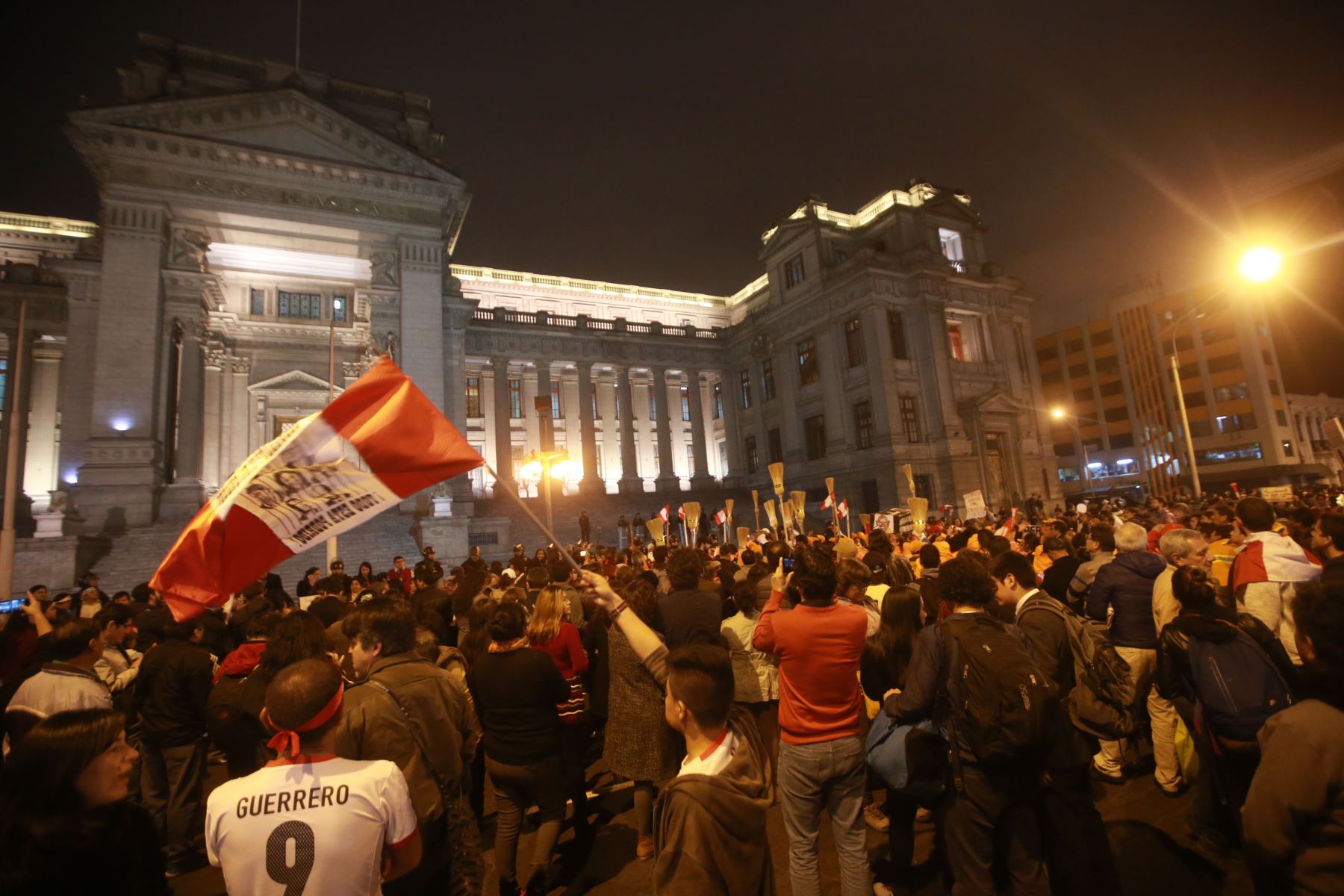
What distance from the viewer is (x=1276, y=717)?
7.83ft

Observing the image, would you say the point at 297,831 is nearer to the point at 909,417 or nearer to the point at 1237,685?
the point at 1237,685

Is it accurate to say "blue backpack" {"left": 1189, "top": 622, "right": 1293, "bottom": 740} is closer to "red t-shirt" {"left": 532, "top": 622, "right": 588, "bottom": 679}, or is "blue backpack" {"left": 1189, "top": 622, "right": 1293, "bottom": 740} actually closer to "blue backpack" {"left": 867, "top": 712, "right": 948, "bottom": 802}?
"blue backpack" {"left": 867, "top": 712, "right": 948, "bottom": 802}

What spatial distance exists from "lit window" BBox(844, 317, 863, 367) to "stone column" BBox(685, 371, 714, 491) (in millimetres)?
12298

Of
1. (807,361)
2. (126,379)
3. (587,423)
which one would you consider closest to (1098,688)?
(126,379)

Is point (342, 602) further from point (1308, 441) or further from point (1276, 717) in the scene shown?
point (1308, 441)

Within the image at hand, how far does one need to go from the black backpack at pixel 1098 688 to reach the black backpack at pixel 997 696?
34.7 inches

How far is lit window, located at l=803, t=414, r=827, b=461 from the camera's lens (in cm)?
3769

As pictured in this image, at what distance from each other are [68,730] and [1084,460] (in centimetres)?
7827

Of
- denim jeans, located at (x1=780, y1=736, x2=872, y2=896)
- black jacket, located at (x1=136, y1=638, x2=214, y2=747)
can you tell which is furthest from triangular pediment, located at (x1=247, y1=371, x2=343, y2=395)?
denim jeans, located at (x1=780, y1=736, x2=872, y2=896)

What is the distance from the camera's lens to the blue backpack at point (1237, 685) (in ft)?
11.5

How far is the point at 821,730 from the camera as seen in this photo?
367cm

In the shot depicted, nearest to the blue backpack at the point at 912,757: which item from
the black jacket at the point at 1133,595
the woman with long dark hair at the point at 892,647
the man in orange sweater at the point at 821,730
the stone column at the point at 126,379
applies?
the man in orange sweater at the point at 821,730

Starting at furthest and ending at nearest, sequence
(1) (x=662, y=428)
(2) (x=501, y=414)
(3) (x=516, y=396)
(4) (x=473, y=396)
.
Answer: (3) (x=516, y=396) → (4) (x=473, y=396) → (1) (x=662, y=428) → (2) (x=501, y=414)

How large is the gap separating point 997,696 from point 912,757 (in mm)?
689
